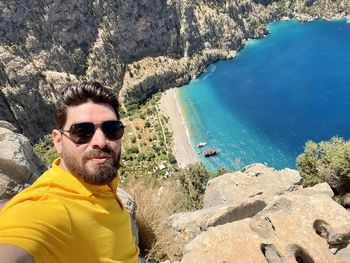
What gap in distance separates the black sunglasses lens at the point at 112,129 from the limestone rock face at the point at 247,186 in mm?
17246

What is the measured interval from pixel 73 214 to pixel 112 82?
431 feet

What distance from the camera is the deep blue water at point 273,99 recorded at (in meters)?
93.9

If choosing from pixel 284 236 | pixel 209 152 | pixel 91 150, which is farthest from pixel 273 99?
pixel 91 150

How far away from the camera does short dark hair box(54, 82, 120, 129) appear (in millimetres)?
4738

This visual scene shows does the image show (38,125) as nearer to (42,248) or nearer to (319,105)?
(319,105)

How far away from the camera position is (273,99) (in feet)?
395

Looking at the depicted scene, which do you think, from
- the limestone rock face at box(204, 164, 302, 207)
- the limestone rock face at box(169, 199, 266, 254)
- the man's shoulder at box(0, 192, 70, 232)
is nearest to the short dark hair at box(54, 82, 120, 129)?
the man's shoulder at box(0, 192, 70, 232)

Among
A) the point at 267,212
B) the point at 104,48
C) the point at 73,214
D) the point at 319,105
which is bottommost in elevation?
the point at 319,105

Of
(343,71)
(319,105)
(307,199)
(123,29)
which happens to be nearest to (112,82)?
(123,29)

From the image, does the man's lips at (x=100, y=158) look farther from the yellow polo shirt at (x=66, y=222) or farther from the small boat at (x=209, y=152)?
the small boat at (x=209, y=152)

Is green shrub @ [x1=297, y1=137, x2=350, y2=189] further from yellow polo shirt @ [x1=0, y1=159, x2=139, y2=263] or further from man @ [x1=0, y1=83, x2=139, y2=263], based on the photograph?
yellow polo shirt @ [x1=0, y1=159, x2=139, y2=263]

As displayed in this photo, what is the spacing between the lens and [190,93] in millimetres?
128625

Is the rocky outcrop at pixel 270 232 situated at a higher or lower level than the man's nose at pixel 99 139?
lower

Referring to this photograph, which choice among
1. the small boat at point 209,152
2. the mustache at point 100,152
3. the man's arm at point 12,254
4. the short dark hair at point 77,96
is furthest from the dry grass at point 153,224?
the small boat at point 209,152
